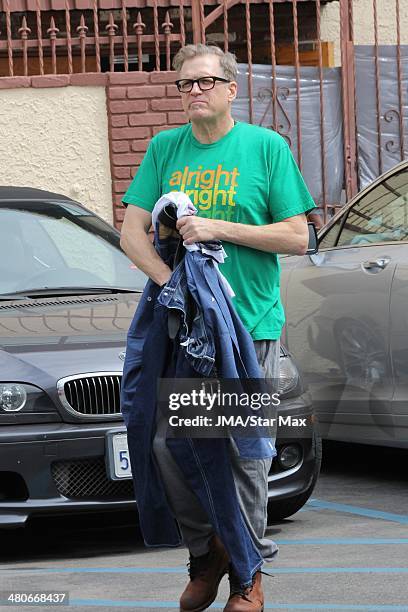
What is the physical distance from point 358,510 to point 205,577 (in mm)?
2101

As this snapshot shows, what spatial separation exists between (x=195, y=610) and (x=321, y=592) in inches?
20.7

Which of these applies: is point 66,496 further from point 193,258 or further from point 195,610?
point 193,258

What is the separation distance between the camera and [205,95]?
4602 millimetres

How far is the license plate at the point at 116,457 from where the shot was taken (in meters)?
5.56

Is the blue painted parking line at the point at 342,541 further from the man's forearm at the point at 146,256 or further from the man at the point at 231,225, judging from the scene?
the man's forearm at the point at 146,256

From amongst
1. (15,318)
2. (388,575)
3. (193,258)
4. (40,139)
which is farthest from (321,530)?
(40,139)

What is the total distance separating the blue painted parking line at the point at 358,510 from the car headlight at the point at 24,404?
161 cm

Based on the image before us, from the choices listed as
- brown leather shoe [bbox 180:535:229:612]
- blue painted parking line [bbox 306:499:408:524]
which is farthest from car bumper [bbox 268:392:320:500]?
brown leather shoe [bbox 180:535:229:612]

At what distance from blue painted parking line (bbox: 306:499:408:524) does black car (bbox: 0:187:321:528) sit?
0.37m

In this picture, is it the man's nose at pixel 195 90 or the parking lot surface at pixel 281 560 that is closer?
the man's nose at pixel 195 90

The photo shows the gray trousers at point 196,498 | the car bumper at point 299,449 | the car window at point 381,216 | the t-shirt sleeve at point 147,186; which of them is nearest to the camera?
the gray trousers at point 196,498

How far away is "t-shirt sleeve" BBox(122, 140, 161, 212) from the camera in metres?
4.73

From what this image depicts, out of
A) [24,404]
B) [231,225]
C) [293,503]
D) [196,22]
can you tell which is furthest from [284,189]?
[196,22]

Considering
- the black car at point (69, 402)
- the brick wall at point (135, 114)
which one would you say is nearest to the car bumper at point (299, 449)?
the black car at point (69, 402)
